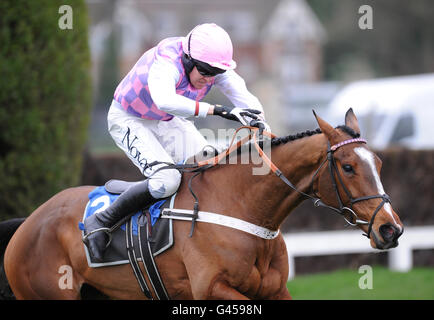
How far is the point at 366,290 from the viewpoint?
7293 millimetres

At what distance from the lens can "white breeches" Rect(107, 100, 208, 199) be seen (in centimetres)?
415

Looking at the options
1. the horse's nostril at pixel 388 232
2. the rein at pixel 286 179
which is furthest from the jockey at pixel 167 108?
the horse's nostril at pixel 388 232

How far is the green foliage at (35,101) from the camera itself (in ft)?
21.2

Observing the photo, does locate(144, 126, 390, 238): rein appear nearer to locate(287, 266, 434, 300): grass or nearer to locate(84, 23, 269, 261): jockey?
locate(84, 23, 269, 261): jockey

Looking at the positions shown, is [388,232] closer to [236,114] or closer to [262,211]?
[262,211]

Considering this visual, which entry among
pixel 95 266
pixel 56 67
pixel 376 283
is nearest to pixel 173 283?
pixel 95 266

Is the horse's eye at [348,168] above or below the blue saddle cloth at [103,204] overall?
above

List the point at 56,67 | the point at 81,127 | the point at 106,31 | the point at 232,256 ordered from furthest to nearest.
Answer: the point at 106,31 → the point at 81,127 → the point at 56,67 → the point at 232,256

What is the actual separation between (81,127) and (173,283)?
3621 mm

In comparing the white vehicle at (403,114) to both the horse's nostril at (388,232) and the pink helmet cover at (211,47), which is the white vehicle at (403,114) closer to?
the pink helmet cover at (211,47)

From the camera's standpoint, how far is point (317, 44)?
147ft

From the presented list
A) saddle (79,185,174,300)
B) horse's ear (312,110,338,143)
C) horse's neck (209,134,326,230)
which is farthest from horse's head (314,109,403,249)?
saddle (79,185,174,300)

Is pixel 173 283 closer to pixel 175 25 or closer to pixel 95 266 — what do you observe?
pixel 95 266

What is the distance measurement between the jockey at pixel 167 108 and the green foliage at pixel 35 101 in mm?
2359
